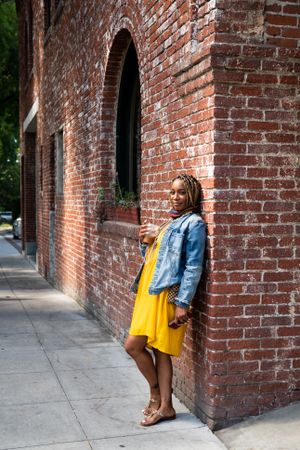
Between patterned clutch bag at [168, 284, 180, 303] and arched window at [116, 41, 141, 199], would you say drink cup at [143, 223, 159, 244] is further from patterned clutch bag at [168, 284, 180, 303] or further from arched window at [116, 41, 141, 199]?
arched window at [116, 41, 141, 199]

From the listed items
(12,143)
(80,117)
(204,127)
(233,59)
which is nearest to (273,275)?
(204,127)

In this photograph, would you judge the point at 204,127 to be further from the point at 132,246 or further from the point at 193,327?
the point at 132,246

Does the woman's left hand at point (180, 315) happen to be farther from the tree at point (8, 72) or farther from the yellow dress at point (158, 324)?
the tree at point (8, 72)

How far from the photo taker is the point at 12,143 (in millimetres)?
33281

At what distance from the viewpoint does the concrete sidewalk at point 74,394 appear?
4.14m

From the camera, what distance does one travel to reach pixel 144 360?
4387mm

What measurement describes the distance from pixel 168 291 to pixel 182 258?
255 millimetres

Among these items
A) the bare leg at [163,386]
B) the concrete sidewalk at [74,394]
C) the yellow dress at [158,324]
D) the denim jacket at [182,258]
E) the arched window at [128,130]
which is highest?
the arched window at [128,130]

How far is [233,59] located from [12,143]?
30609 mm

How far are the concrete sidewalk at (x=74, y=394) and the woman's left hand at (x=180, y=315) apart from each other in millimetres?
810

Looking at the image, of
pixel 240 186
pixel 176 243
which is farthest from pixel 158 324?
pixel 240 186

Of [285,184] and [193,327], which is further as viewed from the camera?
[193,327]

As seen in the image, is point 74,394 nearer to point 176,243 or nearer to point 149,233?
point 149,233

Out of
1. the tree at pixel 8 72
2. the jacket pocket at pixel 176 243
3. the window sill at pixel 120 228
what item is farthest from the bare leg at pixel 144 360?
the tree at pixel 8 72
